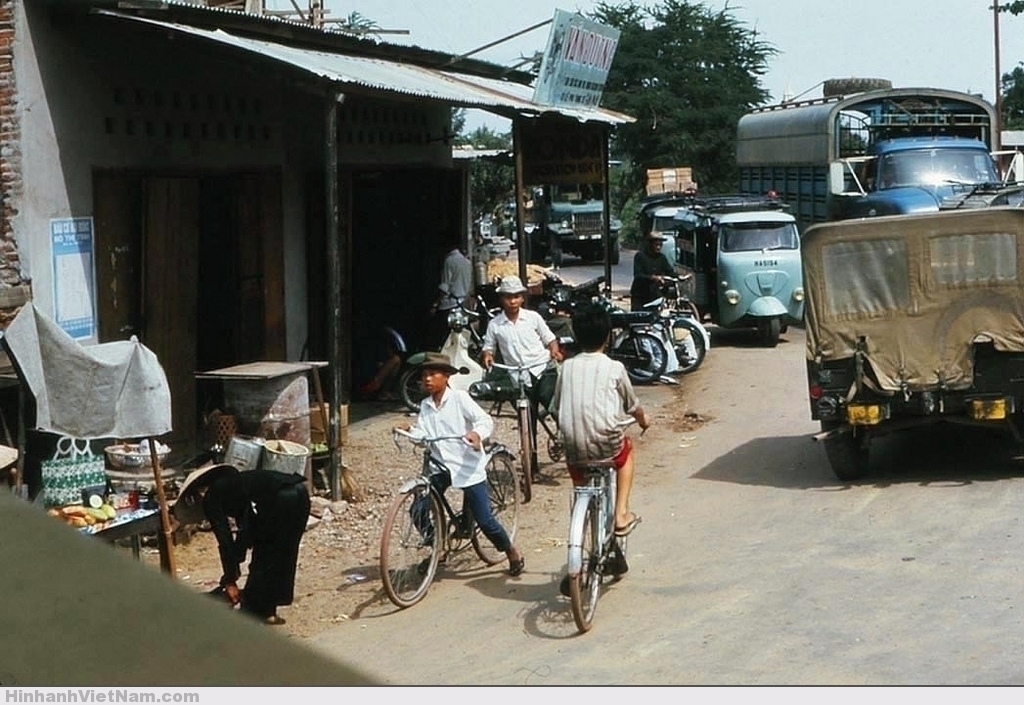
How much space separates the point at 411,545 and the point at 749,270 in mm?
12158

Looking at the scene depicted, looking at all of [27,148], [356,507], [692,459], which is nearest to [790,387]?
[692,459]

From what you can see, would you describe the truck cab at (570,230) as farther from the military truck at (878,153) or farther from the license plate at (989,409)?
the license plate at (989,409)

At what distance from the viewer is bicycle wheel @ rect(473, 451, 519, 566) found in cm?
920

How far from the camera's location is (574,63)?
17500mm

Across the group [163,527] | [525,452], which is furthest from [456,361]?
[163,527]

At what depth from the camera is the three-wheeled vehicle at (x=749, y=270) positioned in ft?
64.6

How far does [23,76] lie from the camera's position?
31.7ft

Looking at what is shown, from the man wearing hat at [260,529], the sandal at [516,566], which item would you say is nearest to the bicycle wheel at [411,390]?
the sandal at [516,566]

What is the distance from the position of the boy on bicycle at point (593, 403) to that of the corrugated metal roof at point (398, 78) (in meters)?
3.34

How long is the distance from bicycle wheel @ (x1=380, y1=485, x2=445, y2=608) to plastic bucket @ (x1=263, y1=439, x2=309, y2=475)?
2.13 meters

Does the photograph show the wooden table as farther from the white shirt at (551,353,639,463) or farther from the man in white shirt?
the man in white shirt

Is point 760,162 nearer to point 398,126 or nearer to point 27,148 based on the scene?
point 398,126

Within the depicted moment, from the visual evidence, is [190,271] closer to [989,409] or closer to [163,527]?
[163,527]

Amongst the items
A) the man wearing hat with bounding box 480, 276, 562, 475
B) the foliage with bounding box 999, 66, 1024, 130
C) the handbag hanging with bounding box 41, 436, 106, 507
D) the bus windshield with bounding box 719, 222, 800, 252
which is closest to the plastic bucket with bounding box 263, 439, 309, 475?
the handbag hanging with bounding box 41, 436, 106, 507
